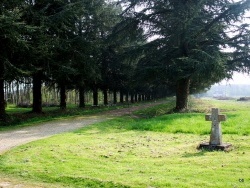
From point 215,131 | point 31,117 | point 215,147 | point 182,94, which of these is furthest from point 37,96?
point 215,147

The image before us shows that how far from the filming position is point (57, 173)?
7324mm

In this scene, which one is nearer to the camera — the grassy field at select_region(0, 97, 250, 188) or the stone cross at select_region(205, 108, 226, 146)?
the grassy field at select_region(0, 97, 250, 188)

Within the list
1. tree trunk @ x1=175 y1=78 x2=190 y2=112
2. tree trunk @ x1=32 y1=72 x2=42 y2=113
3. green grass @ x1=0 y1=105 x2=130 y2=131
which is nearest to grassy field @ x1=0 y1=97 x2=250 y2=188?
green grass @ x1=0 y1=105 x2=130 y2=131

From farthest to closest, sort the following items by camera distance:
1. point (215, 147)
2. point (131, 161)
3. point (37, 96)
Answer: point (37, 96) < point (215, 147) < point (131, 161)

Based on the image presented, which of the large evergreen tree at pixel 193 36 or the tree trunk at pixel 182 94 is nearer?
the large evergreen tree at pixel 193 36

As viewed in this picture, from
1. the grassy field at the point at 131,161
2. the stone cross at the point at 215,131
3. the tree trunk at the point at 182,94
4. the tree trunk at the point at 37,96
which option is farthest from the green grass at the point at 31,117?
the stone cross at the point at 215,131

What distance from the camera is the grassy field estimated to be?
662cm

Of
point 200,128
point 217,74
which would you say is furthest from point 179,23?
point 200,128

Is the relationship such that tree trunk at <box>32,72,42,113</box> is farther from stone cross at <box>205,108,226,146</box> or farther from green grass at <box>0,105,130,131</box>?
stone cross at <box>205,108,226,146</box>

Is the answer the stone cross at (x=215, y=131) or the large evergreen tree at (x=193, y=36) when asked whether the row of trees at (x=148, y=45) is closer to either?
the large evergreen tree at (x=193, y=36)

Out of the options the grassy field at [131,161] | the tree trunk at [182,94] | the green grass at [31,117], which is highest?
the tree trunk at [182,94]

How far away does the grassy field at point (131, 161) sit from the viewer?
21.7 feet

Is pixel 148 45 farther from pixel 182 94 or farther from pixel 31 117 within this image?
pixel 31 117

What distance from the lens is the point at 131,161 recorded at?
8.47 metres
